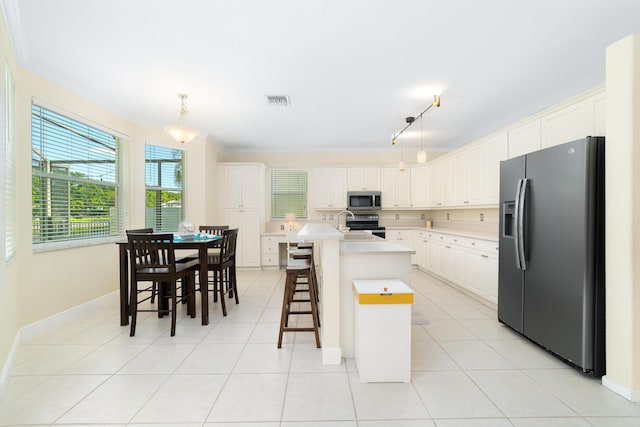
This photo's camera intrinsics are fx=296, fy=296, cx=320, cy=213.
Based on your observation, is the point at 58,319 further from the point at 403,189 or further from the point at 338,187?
the point at 403,189

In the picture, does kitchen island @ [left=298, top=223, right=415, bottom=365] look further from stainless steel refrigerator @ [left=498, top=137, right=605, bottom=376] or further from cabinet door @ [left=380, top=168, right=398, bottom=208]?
cabinet door @ [left=380, top=168, right=398, bottom=208]

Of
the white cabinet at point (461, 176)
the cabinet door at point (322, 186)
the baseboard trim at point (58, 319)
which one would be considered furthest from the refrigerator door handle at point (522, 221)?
the baseboard trim at point (58, 319)

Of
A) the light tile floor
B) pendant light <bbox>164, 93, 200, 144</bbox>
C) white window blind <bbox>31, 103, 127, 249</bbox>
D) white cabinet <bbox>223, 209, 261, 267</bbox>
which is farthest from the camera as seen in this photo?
white cabinet <bbox>223, 209, 261, 267</bbox>

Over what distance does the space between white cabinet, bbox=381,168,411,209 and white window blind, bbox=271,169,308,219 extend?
1.69 meters

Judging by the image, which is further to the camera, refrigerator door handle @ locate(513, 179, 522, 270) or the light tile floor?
refrigerator door handle @ locate(513, 179, 522, 270)

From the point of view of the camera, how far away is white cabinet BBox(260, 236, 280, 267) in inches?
233

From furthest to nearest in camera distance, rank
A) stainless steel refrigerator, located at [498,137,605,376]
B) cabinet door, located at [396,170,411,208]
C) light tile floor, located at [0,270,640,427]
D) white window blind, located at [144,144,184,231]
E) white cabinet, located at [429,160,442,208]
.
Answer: cabinet door, located at [396,170,411,208] → white cabinet, located at [429,160,442,208] → white window blind, located at [144,144,184,231] → stainless steel refrigerator, located at [498,137,605,376] → light tile floor, located at [0,270,640,427]

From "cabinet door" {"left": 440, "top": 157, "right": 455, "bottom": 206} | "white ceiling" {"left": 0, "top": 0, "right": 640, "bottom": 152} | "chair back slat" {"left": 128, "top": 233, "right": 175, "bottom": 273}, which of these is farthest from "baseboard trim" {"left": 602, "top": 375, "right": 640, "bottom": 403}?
"chair back slat" {"left": 128, "top": 233, "right": 175, "bottom": 273}

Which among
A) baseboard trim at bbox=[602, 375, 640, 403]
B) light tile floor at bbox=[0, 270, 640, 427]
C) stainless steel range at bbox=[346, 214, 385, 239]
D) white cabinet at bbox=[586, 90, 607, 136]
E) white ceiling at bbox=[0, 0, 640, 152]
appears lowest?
light tile floor at bbox=[0, 270, 640, 427]

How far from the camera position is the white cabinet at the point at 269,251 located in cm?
591

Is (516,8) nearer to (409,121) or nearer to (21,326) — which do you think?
(409,121)

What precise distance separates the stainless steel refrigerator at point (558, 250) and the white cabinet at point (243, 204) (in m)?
4.25

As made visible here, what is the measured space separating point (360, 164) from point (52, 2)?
5139 millimetres

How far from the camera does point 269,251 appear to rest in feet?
19.5
